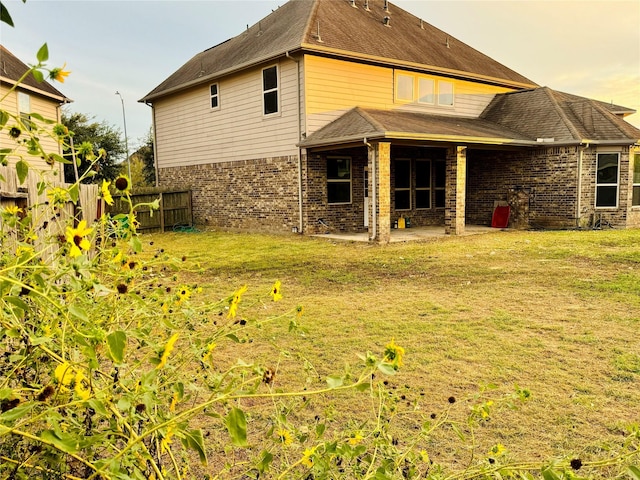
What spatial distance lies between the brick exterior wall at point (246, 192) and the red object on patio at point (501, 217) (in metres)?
6.71

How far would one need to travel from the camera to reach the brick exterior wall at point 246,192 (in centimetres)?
1466

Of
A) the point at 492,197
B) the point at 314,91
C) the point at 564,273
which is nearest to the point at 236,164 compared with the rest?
the point at 314,91

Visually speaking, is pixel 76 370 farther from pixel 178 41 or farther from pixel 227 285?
pixel 178 41

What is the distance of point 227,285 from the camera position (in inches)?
297

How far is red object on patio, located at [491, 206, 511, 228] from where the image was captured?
16109mm

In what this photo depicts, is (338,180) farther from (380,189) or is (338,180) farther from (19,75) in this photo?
(19,75)

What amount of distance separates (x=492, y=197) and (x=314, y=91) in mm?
7317

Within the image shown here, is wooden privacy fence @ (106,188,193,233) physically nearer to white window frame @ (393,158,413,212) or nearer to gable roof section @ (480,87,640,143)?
white window frame @ (393,158,413,212)

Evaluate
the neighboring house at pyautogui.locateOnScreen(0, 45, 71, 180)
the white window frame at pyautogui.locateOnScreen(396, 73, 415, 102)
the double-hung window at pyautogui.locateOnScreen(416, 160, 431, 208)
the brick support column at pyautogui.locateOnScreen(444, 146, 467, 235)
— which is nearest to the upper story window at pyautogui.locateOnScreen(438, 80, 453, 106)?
the white window frame at pyautogui.locateOnScreen(396, 73, 415, 102)

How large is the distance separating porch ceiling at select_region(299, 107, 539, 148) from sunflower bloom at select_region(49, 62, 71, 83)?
10.7 meters

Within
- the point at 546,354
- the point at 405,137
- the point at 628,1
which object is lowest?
the point at 546,354

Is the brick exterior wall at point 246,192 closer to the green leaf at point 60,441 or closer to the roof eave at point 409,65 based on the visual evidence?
the roof eave at point 409,65

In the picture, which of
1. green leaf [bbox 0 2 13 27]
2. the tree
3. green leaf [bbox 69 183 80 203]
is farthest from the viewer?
the tree

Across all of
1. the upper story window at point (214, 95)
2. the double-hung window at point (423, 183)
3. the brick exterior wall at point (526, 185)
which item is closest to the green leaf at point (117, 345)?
the brick exterior wall at point (526, 185)
